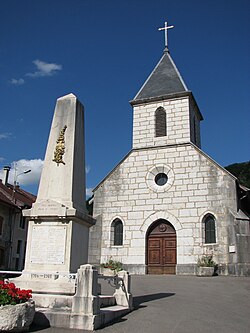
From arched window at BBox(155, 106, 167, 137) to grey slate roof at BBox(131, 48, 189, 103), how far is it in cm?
105

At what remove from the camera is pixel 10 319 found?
5.72m

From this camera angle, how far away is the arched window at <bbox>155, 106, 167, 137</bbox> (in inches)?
861

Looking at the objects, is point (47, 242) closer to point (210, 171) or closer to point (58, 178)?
point (58, 178)

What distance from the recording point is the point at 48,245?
7.96 m

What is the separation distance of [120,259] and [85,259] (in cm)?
1131

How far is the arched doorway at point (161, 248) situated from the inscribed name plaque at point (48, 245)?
474 inches

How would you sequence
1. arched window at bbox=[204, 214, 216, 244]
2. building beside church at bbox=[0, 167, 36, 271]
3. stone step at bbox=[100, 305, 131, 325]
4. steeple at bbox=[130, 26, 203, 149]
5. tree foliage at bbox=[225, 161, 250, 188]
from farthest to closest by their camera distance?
tree foliage at bbox=[225, 161, 250, 188] → building beside church at bbox=[0, 167, 36, 271] → steeple at bbox=[130, 26, 203, 149] → arched window at bbox=[204, 214, 216, 244] → stone step at bbox=[100, 305, 131, 325]

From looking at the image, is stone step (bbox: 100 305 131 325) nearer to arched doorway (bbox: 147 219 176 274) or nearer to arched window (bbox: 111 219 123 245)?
arched doorway (bbox: 147 219 176 274)

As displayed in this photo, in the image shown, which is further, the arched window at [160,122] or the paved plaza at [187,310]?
the arched window at [160,122]

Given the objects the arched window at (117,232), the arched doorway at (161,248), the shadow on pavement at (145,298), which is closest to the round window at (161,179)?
the arched doorway at (161,248)

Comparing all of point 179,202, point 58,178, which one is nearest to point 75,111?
point 58,178

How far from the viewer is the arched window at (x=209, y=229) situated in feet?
60.3

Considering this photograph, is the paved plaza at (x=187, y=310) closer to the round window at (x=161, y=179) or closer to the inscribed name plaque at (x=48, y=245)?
the inscribed name plaque at (x=48, y=245)

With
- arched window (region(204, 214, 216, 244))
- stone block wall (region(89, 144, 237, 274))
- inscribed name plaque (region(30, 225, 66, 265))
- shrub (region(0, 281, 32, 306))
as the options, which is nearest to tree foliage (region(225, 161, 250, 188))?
stone block wall (region(89, 144, 237, 274))
